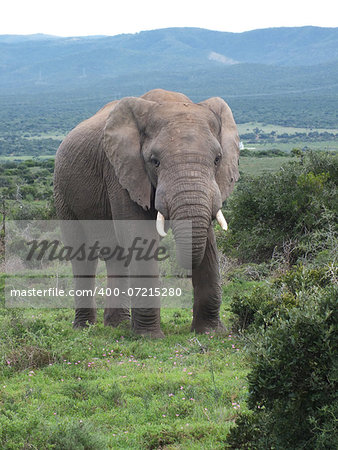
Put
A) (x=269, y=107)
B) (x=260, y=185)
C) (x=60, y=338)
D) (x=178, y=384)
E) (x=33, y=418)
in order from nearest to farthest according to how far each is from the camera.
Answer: (x=33, y=418) < (x=178, y=384) < (x=60, y=338) < (x=260, y=185) < (x=269, y=107)

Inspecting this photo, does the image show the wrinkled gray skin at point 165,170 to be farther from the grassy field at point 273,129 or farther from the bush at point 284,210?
the grassy field at point 273,129

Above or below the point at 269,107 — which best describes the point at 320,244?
above

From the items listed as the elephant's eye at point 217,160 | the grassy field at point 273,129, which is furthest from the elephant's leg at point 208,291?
the grassy field at point 273,129

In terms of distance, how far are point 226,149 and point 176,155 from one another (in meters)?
0.96

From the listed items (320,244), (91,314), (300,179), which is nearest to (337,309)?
(91,314)

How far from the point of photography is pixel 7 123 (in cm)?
15088

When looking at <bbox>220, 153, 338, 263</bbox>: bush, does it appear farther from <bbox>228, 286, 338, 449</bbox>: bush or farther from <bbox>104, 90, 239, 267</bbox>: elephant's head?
<bbox>228, 286, 338, 449</bbox>: bush

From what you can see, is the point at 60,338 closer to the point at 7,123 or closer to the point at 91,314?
the point at 91,314

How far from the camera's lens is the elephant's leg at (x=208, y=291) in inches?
361

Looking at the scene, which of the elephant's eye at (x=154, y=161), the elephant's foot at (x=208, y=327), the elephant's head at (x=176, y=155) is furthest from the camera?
the elephant's foot at (x=208, y=327)

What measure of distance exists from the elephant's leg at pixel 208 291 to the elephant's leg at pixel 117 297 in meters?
1.79

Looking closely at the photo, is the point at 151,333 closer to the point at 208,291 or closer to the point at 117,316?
the point at 208,291

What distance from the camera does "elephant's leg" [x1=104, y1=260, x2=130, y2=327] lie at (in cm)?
1090

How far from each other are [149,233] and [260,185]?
22.7ft
